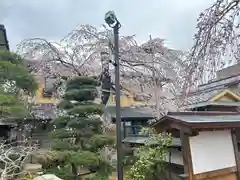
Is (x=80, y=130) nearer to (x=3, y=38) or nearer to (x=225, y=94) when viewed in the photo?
(x=3, y=38)

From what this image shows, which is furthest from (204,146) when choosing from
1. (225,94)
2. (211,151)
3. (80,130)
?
(225,94)

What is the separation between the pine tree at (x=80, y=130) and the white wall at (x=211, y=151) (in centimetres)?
285

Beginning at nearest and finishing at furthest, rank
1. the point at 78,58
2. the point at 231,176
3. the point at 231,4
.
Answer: the point at 231,4 < the point at 231,176 < the point at 78,58

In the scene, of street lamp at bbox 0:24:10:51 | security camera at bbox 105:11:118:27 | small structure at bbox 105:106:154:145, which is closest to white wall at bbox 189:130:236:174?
security camera at bbox 105:11:118:27

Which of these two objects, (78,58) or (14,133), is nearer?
(14,133)

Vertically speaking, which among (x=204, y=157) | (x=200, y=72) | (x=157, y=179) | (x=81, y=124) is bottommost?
(x=157, y=179)

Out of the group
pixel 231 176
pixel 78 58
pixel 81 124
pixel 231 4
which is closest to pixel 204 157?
pixel 231 176

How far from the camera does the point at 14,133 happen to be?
9.38 metres

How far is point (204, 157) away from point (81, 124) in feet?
12.0

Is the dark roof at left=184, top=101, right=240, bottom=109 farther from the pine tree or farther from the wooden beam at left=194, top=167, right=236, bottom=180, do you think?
the wooden beam at left=194, top=167, right=236, bottom=180

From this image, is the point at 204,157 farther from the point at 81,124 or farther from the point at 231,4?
the point at 81,124

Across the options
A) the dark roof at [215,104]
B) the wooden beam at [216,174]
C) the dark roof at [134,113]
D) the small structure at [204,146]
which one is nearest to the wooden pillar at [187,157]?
the small structure at [204,146]

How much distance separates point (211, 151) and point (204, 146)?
9.7 inches

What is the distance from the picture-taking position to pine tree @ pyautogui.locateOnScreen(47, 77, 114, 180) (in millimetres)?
6541
